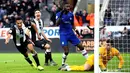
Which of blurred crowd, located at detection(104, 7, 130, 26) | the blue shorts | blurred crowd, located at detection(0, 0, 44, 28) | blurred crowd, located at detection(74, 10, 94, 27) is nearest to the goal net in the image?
blurred crowd, located at detection(104, 7, 130, 26)

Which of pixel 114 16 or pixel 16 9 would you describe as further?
pixel 16 9

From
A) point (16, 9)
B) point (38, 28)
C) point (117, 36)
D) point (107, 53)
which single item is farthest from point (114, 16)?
point (16, 9)

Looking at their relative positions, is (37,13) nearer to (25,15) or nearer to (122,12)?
(122,12)

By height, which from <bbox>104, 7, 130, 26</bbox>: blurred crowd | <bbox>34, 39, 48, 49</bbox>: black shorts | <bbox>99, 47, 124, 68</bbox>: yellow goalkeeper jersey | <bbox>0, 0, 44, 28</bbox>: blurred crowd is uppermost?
<bbox>104, 7, 130, 26</bbox>: blurred crowd

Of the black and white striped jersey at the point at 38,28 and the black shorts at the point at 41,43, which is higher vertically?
the black and white striped jersey at the point at 38,28

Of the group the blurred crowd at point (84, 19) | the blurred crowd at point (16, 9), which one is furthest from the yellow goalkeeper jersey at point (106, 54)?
the blurred crowd at point (16, 9)

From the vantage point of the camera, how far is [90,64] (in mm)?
12797

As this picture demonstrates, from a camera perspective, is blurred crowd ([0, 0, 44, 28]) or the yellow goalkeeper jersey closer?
the yellow goalkeeper jersey

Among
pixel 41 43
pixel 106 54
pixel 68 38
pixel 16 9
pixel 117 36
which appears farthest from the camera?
pixel 16 9

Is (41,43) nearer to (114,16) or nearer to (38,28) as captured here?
(38,28)

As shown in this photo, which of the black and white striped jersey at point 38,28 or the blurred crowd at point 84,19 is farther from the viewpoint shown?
the blurred crowd at point 84,19

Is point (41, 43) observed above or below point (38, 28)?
below

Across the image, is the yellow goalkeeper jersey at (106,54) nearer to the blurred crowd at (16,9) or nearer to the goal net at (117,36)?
the goal net at (117,36)

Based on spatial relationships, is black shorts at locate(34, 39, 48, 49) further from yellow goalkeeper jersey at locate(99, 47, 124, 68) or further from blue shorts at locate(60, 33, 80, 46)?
yellow goalkeeper jersey at locate(99, 47, 124, 68)
